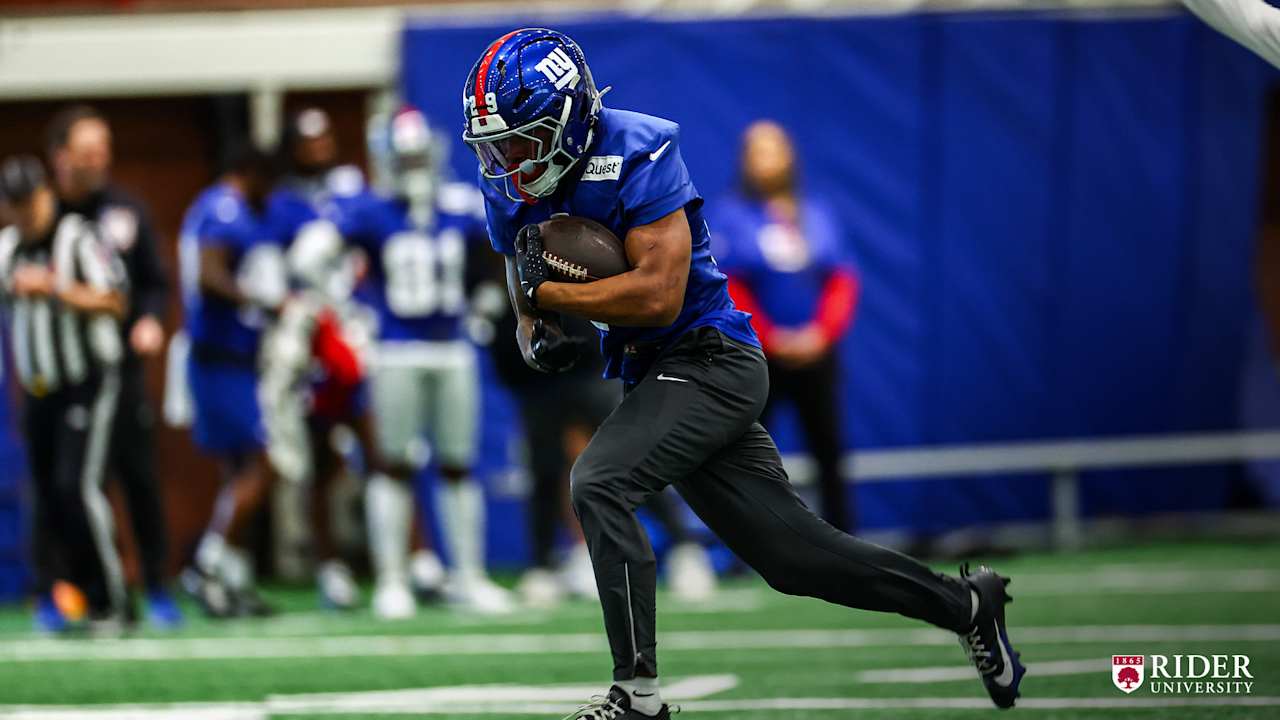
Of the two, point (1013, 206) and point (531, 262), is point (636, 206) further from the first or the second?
point (1013, 206)

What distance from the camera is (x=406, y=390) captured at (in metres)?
7.94

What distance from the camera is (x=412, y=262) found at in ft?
26.0

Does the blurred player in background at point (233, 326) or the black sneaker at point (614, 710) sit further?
the blurred player in background at point (233, 326)

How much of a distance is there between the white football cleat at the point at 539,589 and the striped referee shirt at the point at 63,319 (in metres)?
2.01

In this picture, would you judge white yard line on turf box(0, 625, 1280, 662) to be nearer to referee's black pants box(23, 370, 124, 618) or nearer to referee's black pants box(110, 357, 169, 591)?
referee's black pants box(23, 370, 124, 618)

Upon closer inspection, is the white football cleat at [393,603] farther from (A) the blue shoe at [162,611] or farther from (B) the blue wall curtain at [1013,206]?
(B) the blue wall curtain at [1013,206]

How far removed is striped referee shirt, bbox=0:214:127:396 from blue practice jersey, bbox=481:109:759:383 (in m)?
3.34

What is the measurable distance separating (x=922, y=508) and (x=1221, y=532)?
1830 millimetres

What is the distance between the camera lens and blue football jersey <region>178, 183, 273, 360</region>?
27.5 ft

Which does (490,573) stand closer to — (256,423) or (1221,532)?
(256,423)

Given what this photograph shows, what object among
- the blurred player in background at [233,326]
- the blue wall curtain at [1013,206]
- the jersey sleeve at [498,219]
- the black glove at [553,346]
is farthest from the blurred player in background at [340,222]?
the black glove at [553,346]

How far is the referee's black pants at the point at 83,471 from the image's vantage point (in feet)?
23.5

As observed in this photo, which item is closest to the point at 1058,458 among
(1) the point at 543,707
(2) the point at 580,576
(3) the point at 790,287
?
(3) the point at 790,287

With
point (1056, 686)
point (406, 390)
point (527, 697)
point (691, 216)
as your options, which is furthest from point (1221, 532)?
point (691, 216)
